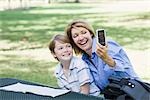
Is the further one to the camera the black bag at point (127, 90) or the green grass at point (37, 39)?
the green grass at point (37, 39)

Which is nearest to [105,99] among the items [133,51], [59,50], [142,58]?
[59,50]

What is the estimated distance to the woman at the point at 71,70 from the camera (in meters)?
3.22

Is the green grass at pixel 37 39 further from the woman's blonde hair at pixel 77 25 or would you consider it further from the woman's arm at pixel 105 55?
the woman's arm at pixel 105 55

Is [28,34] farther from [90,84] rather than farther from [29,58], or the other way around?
[90,84]

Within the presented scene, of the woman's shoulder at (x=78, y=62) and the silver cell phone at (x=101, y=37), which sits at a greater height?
the silver cell phone at (x=101, y=37)

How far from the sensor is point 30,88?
115 inches

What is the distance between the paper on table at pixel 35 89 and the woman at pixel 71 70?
1.08 feet

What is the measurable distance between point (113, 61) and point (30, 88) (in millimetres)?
581

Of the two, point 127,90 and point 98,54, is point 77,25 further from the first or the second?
point 127,90

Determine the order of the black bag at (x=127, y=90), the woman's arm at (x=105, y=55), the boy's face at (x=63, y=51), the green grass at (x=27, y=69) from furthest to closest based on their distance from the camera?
1. the green grass at (x=27, y=69)
2. the boy's face at (x=63, y=51)
3. the woman's arm at (x=105, y=55)
4. the black bag at (x=127, y=90)

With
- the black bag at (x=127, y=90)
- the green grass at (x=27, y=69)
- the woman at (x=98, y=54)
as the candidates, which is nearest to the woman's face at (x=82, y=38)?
the woman at (x=98, y=54)

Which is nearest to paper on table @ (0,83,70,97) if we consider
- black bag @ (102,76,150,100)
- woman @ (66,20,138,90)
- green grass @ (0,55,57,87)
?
black bag @ (102,76,150,100)

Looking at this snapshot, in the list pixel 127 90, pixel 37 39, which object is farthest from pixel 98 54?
pixel 37 39

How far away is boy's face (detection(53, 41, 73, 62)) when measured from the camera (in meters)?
3.22
